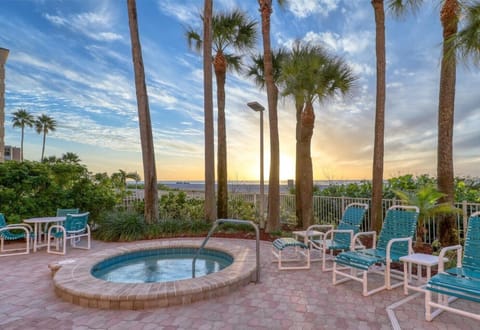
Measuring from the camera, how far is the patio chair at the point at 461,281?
270 centimetres

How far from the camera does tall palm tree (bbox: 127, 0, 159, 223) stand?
841cm

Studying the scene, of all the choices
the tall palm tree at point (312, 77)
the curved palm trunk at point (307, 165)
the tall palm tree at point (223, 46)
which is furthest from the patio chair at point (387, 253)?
the tall palm tree at point (223, 46)

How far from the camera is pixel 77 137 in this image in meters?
13.9

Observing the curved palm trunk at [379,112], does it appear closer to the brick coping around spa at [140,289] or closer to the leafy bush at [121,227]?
the brick coping around spa at [140,289]

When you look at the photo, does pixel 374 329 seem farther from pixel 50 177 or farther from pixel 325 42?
pixel 50 177

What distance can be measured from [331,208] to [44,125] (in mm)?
43070

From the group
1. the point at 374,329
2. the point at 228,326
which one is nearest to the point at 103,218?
the point at 228,326

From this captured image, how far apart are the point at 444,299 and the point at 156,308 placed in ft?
11.0

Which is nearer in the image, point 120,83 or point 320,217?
point 320,217

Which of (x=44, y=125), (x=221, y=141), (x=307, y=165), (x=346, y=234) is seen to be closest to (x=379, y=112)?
(x=307, y=165)

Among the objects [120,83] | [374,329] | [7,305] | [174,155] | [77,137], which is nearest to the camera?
[374,329]

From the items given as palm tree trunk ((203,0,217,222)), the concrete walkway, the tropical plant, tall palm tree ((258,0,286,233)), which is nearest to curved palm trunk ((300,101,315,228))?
tall palm tree ((258,0,286,233))

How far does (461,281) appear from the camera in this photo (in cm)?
286

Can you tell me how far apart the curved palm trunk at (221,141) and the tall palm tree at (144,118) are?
2.23m
